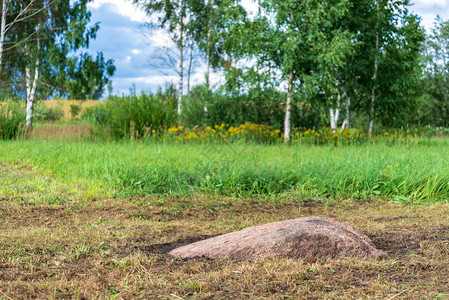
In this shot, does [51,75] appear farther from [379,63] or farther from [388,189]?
[388,189]

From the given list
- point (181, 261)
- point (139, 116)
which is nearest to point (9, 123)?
point (139, 116)

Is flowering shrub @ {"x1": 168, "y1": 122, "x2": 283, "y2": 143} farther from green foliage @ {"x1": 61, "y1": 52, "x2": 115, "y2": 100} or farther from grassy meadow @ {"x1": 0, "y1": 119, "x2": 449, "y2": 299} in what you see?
green foliage @ {"x1": 61, "y1": 52, "x2": 115, "y2": 100}

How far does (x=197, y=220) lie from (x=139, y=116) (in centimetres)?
946

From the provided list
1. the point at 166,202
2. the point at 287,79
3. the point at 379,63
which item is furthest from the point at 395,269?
the point at 379,63

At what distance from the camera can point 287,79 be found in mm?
14852

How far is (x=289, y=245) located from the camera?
3.04 m

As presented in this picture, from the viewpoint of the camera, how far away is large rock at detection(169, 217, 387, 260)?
3012 millimetres

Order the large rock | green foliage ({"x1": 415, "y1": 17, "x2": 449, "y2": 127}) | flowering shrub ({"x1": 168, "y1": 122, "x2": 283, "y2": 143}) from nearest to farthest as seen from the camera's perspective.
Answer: the large rock → flowering shrub ({"x1": 168, "y1": 122, "x2": 283, "y2": 143}) → green foliage ({"x1": 415, "y1": 17, "x2": 449, "y2": 127})

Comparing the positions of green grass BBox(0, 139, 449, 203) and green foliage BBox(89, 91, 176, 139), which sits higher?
green foliage BBox(89, 91, 176, 139)

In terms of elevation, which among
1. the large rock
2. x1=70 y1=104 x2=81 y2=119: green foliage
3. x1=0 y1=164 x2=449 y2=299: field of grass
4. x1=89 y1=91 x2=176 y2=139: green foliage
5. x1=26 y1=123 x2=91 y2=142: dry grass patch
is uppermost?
x1=70 y1=104 x2=81 y2=119: green foliage

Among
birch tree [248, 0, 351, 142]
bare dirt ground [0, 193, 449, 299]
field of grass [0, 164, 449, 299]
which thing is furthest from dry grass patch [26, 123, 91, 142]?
bare dirt ground [0, 193, 449, 299]

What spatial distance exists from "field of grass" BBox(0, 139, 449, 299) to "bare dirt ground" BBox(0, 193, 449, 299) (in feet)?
0.03

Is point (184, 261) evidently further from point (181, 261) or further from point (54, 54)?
point (54, 54)

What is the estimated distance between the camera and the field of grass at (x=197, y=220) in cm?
247
